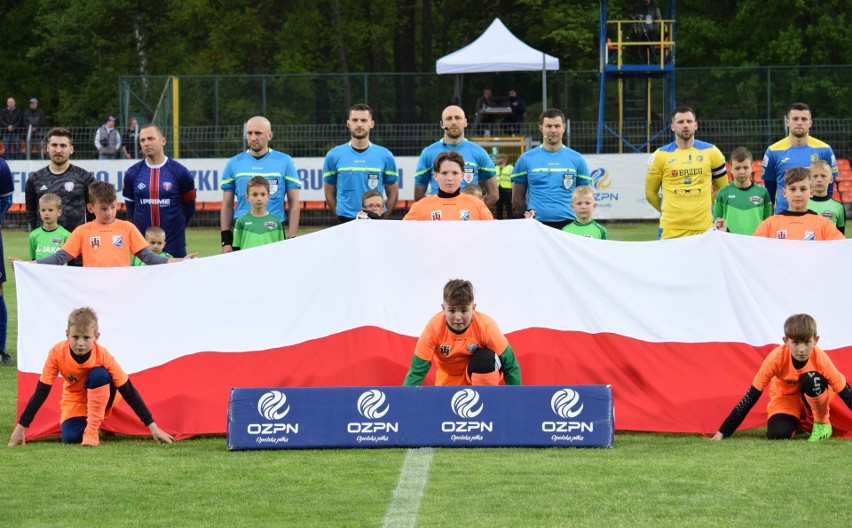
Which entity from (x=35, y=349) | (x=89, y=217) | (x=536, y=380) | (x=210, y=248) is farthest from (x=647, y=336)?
(x=210, y=248)

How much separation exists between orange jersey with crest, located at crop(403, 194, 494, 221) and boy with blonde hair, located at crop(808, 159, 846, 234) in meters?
2.54

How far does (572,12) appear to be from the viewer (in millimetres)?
41562

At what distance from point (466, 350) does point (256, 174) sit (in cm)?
347

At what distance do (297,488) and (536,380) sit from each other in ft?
7.87

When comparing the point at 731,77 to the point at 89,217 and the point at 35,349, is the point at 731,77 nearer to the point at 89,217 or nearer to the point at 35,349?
the point at 89,217

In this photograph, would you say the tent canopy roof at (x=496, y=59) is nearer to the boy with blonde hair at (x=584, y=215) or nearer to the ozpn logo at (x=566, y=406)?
the boy with blonde hair at (x=584, y=215)

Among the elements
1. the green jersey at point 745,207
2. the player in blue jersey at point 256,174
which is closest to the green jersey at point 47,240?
the player in blue jersey at point 256,174

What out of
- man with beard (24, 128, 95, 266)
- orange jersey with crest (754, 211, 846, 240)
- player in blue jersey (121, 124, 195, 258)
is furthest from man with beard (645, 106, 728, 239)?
man with beard (24, 128, 95, 266)

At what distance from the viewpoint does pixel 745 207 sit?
1077cm

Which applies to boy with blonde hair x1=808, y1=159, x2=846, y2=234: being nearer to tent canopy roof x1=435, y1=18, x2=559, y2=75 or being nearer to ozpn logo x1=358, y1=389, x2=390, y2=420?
ozpn logo x1=358, y1=389, x2=390, y2=420

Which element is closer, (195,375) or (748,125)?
(195,375)

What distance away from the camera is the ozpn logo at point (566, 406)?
745 centimetres

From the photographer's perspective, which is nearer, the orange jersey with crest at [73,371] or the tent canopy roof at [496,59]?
the orange jersey with crest at [73,371]

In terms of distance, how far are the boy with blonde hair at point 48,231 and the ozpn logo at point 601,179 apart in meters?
15.9
